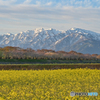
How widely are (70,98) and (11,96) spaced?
3.41m

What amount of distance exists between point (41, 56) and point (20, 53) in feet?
28.2

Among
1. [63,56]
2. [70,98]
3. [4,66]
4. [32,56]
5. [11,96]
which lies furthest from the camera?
[63,56]

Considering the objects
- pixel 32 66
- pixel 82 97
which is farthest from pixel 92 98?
pixel 32 66

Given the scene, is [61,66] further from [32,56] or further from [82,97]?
[32,56]

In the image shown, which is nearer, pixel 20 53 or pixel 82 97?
pixel 82 97

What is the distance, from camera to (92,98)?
11070 mm

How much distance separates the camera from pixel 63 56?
87750mm

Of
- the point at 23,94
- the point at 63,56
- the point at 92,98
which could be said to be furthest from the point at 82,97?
the point at 63,56

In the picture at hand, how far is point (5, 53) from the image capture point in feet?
247

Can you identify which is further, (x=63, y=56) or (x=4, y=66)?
(x=63, y=56)

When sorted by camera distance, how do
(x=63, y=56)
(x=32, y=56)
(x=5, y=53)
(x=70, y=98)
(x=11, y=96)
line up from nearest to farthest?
(x=70, y=98), (x=11, y=96), (x=5, y=53), (x=32, y=56), (x=63, y=56)

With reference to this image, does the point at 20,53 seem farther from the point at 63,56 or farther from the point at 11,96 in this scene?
the point at 11,96

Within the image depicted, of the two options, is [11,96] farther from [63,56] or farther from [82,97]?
[63,56]

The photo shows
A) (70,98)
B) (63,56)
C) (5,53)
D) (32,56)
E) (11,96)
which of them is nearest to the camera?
(70,98)
